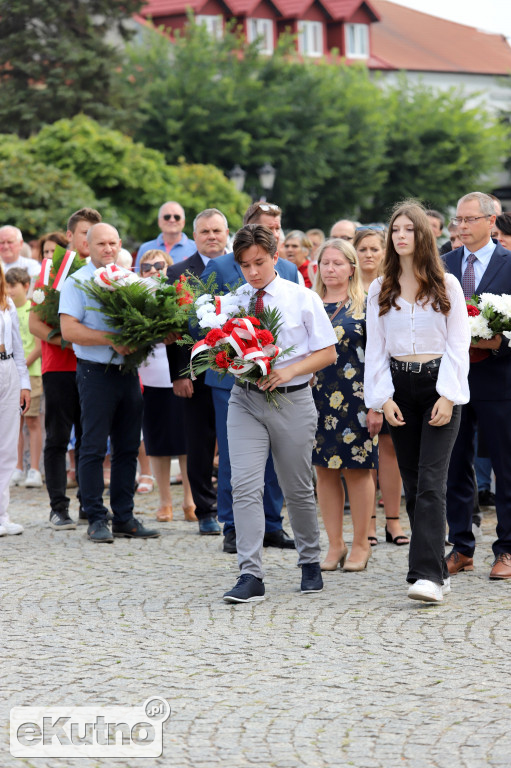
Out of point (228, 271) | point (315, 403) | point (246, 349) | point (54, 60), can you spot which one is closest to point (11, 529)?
point (228, 271)

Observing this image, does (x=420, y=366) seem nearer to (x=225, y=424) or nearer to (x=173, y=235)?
(x=225, y=424)

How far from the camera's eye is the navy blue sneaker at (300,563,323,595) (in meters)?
7.34

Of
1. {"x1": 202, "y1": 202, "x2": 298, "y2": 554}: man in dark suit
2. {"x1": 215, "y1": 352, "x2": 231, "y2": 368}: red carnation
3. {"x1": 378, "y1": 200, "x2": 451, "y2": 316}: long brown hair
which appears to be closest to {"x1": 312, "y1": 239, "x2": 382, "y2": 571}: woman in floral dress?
{"x1": 202, "y1": 202, "x2": 298, "y2": 554}: man in dark suit

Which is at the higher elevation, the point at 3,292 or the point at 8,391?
the point at 3,292

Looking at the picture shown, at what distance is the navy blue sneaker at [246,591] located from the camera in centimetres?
706

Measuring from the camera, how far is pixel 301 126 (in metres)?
47.7

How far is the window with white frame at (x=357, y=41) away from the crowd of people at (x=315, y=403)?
58422 millimetres

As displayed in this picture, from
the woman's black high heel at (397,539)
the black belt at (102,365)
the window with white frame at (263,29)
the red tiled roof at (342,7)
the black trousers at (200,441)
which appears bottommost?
the woman's black high heel at (397,539)

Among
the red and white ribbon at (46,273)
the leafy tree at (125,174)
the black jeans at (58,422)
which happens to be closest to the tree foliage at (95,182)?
the leafy tree at (125,174)

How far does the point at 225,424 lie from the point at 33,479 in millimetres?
4328

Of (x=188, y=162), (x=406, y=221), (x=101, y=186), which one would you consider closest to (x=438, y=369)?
(x=406, y=221)

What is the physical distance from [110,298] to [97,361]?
1.89ft

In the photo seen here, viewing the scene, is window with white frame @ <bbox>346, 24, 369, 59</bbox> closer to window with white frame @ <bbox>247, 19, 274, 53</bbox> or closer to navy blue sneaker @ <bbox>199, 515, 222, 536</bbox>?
window with white frame @ <bbox>247, 19, 274, 53</bbox>

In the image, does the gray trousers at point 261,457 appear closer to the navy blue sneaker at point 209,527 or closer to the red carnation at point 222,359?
the red carnation at point 222,359
